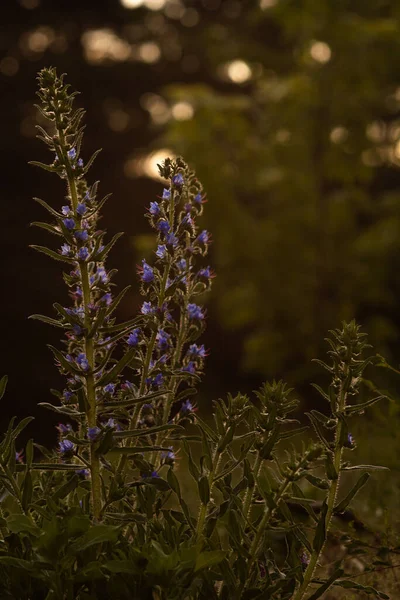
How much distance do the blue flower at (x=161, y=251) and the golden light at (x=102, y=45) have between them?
14923mm

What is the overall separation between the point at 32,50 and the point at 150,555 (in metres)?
15.4

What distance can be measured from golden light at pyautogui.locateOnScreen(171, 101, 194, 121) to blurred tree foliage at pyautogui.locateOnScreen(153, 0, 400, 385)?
0.71 ft

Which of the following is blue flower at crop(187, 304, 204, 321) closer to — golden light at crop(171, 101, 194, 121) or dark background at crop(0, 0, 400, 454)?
dark background at crop(0, 0, 400, 454)

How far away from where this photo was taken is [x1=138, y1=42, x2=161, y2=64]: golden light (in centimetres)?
1678

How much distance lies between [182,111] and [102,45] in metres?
4.38

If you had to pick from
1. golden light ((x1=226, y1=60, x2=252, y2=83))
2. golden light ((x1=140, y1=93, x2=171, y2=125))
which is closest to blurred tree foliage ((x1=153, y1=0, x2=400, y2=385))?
golden light ((x1=226, y1=60, x2=252, y2=83))

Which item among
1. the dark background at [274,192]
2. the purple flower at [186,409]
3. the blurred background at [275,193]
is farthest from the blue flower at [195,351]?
the blurred background at [275,193]

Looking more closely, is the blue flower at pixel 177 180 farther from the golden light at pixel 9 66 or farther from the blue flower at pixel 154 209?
the golden light at pixel 9 66

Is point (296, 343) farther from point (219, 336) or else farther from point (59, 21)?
point (59, 21)

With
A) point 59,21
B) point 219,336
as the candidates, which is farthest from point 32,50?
point 219,336

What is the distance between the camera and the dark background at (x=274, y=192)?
37.9 ft

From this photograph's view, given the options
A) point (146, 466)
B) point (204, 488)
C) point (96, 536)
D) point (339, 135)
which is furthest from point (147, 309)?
point (339, 135)

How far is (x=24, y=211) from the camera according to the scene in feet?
47.9

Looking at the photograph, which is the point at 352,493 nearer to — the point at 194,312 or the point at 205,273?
the point at 194,312
